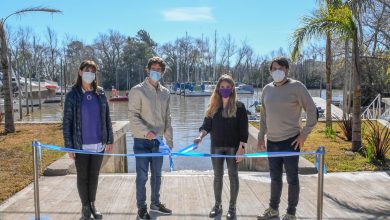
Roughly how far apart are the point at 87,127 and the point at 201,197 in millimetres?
2123

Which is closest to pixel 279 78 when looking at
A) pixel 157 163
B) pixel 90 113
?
pixel 157 163

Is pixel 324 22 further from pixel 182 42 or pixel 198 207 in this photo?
pixel 182 42

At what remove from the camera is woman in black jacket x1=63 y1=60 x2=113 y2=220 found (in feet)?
16.4

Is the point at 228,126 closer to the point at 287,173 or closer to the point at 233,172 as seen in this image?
the point at 233,172

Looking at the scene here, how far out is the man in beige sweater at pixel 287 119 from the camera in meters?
4.94

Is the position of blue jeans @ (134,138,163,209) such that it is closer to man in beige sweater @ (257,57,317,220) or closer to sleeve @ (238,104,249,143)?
sleeve @ (238,104,249,143)

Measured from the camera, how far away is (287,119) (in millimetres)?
4984

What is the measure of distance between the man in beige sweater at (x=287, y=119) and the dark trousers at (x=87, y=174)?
2.07 meters

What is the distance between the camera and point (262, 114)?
537 centimetres

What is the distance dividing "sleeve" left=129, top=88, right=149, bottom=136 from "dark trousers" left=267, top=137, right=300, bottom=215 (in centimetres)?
150

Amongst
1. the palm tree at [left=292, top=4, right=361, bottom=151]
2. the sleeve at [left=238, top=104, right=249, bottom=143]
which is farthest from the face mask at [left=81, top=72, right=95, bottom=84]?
the palm tree at [left=292, top=4, right=361, bottom=151]

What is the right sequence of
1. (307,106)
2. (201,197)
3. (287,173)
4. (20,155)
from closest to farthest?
1. (307,106)
2. (287,173)
3. (201,197)
4. (20,155)

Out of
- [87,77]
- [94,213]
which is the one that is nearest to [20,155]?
[94,213]

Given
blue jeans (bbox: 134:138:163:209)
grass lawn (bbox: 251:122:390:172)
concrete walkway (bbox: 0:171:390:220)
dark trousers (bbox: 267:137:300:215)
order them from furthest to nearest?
1. grass lawn (bbox: 251:122:390:172)
2. concrete walkway (bbox: 0:171:390:220)
3. blue jeans (bbox: 134:138:163:209)
4. dark trousers (bbox: 267:137:300:215)
